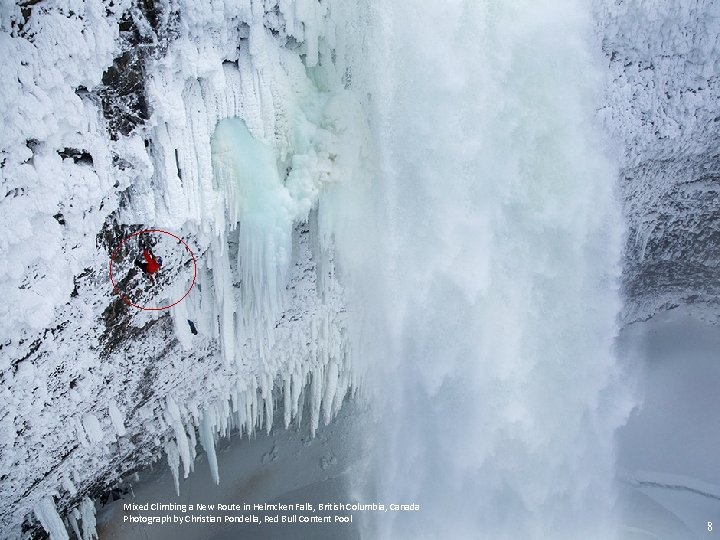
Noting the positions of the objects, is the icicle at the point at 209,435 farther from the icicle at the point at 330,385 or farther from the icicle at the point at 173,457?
the icicle at the point at 330,385

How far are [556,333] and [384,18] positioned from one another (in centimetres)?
469

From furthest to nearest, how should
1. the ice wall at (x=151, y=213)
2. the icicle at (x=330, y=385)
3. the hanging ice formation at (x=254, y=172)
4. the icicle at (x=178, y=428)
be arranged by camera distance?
the icicle at (x=330, y=385) → the icicle at (x=178, y=428) → the hanging ice formation at (x=254, y=172) → the ice wall at (x=151, y=213)

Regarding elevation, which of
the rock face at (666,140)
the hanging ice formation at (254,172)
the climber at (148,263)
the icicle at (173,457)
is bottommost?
the icicle at (173,457)

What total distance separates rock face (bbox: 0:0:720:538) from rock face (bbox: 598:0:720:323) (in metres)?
0.04

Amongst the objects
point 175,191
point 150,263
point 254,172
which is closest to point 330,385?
point 150,263

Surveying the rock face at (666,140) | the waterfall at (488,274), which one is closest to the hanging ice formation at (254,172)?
the waterfall at (488,274)

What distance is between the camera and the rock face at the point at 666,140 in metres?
7.43

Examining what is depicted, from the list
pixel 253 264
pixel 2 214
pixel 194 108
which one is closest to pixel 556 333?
pixel 253 264

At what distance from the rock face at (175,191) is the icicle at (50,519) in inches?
1.5

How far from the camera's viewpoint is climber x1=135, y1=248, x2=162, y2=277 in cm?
572

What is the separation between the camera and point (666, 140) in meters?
8.24

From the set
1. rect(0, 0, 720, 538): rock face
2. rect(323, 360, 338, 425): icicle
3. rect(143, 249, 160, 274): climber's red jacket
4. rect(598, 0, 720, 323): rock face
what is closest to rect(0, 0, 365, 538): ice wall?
rect(0, 0, 720, 538): rock face

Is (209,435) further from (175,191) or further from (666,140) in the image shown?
(666,140)

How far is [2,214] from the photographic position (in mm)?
4520
